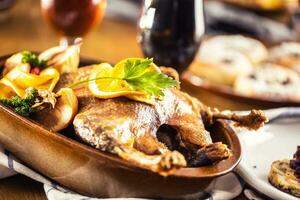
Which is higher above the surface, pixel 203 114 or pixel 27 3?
pixel 203 114

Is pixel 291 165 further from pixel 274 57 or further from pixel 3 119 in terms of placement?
pixel 274 57

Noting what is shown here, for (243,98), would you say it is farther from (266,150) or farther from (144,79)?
(144,79)

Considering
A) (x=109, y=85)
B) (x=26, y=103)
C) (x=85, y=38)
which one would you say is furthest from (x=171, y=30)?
(x=85, y=38)

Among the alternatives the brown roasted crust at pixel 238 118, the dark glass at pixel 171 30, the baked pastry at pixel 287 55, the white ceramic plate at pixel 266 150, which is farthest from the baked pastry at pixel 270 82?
the brown roasted crust at pixel 238 118

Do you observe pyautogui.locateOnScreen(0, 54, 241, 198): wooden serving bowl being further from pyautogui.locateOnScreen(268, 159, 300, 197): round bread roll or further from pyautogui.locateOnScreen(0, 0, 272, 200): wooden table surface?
pyautogui.locateOnScreen(0, 0, 272, 200): wooden table surface

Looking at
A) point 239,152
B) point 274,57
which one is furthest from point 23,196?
point 274,57

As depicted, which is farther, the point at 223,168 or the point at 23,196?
the point at 23,196

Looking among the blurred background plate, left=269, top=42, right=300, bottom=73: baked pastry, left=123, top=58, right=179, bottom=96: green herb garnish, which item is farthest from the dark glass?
left=269, top=42, right=300, bottom=73: baked pastry

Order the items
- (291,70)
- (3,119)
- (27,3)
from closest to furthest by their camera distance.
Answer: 1. (3,119)
2. (291,70)
3. (27,3)

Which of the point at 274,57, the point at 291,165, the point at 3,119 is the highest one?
the point at 3,119
